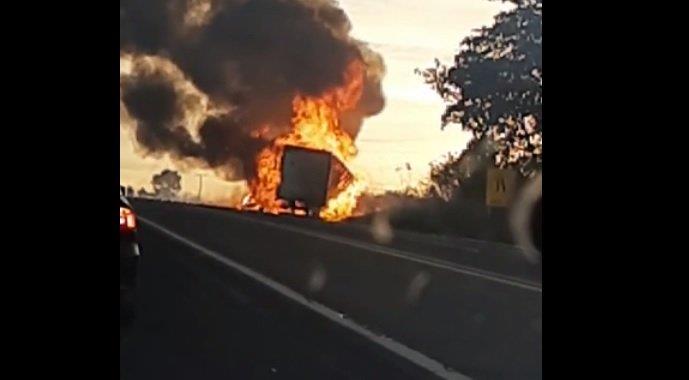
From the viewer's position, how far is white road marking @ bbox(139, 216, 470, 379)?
10242 mm

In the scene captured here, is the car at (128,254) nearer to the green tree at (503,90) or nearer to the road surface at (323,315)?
the road surface at (323,315)

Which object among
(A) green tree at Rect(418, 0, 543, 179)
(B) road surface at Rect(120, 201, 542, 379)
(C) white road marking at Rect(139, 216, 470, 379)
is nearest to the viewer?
(C) white road marking at Rect(139, 216, 470, 379)

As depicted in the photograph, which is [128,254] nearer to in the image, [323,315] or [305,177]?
[323,315]

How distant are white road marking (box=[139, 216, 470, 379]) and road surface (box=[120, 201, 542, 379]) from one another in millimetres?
16

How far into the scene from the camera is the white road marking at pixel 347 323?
1024cm

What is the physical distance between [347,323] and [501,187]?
73.2ft

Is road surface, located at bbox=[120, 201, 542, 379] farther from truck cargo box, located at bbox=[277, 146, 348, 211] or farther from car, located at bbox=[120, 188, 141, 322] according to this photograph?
truck cargo box, located at bbox=[277, 146, 348, 211]

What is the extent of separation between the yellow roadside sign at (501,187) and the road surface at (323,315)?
1097 centimetres

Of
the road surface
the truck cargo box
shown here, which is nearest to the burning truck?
the truck cargo box

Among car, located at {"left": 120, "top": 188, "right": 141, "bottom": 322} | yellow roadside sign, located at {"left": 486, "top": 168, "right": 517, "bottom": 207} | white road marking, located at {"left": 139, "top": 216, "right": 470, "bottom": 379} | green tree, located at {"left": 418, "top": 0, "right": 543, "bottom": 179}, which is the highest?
green tree, located at {"left": 418, "top": 0, "right": 543, "bottom": 179}

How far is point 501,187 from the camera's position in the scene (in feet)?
114
